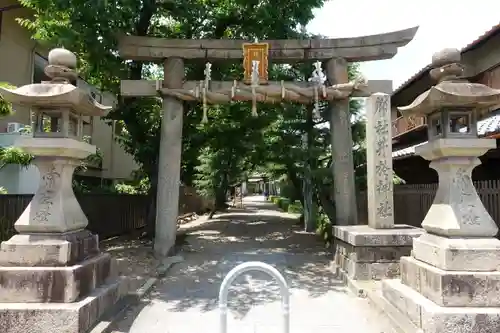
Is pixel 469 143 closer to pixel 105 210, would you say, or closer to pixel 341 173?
pixel 341 173

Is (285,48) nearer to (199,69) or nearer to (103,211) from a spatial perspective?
(199,69)

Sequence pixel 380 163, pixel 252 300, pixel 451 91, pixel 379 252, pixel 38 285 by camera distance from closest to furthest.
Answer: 1. pixel 38 285
2. pixel 451 91
3. pixel 252 300
4. pixel 379 252
5. pixel 380 163

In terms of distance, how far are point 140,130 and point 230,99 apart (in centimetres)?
439

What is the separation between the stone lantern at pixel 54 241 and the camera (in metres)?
4.78

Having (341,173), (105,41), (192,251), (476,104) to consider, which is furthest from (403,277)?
(105,41)

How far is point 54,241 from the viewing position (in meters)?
5.18

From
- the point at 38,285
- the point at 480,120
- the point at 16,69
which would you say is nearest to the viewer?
the point at 38,285

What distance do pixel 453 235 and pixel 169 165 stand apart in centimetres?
763

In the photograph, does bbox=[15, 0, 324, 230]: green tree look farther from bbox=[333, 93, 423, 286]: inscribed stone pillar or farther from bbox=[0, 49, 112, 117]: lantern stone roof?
bbox=[333, 93, 423, 286]: inscribed stone pillar

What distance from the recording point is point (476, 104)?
205 inches

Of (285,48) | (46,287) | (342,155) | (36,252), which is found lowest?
(46,287)

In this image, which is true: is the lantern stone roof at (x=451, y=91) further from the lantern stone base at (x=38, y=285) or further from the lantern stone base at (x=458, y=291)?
the lantern stone base at (x=38, y=285)

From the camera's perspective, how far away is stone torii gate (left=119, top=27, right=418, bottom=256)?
1037 centimetres

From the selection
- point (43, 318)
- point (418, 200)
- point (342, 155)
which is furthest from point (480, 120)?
point (43, 318)
